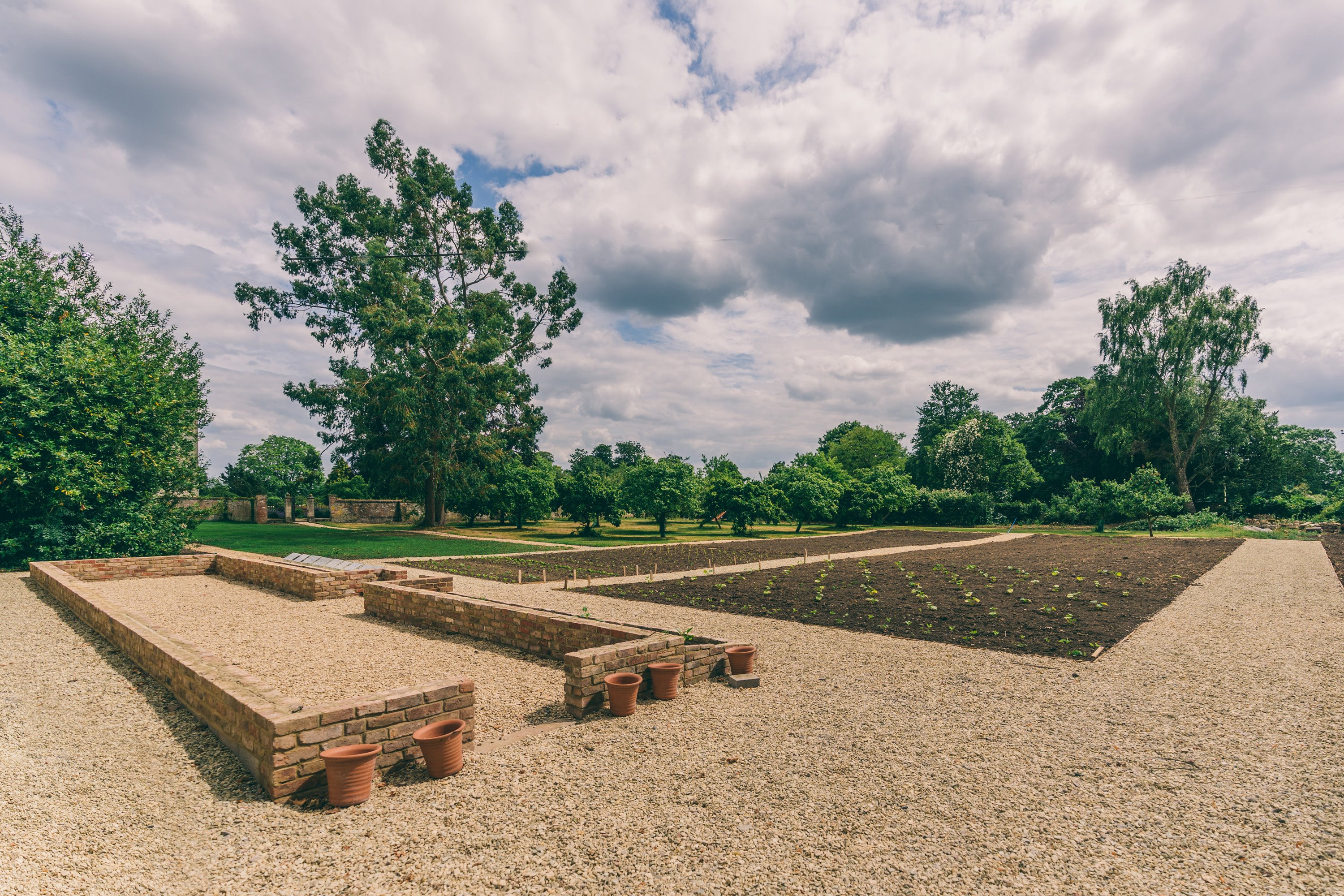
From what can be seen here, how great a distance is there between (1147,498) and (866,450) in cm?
3532

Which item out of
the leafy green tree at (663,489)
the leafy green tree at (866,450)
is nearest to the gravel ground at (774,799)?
the leafy green tree at (663,489)

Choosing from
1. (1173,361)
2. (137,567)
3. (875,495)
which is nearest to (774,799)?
(137,567)

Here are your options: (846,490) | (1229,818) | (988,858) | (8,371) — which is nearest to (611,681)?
(988,858)

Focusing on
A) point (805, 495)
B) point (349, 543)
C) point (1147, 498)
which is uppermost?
point (805, 495)

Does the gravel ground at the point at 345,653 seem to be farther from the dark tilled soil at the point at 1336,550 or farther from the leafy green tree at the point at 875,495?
the leafy green tree at the point at 875,495

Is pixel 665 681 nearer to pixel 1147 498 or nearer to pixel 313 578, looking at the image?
pixel 313 578

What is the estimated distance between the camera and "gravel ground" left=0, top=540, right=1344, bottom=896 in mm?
3166

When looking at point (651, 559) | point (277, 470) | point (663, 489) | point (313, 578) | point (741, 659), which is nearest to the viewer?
point (741, 659)

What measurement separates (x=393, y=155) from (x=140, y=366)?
22.9 meters

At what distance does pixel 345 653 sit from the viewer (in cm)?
784

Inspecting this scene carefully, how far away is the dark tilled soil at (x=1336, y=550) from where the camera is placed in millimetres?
15991

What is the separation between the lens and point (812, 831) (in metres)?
3.54

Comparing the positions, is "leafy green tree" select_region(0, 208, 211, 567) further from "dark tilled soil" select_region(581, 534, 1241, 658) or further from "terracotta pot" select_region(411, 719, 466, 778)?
"terracotta pot" select_region(411, 719, 466, 778)

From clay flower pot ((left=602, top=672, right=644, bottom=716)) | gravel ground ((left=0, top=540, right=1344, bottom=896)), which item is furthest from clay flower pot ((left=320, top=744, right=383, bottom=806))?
clay flower pot ((left=602, top=672, right=644, bottom=716))
